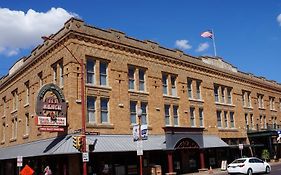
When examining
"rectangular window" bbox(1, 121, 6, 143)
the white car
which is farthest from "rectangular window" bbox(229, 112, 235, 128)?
"rectangular window" bbox(1, 121, 6, 143)

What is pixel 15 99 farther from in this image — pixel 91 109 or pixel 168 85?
pixel 168 85

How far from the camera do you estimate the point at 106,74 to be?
30.2 m

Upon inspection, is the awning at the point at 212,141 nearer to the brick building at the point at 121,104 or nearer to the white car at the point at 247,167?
the brick building at the point at 121,104

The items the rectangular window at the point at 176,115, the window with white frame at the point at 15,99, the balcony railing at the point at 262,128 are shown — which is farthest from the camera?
the balcony railing at the point at 262,128

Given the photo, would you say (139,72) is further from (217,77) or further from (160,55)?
(217,77)

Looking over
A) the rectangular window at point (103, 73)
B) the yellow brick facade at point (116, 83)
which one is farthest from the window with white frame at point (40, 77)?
the rectangular window at point (103, 73)

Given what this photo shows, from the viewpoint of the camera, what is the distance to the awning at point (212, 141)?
118 feet

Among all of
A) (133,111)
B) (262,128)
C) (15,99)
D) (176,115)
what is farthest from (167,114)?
(262,128)

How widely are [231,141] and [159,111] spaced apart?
44.6 feet

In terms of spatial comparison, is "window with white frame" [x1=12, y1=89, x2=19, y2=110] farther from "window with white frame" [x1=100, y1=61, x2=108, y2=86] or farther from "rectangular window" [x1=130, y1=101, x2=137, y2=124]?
"rectangular window" [x1=130, y1=101, x2=137, y2=124]

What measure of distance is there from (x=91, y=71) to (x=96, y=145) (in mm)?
5950

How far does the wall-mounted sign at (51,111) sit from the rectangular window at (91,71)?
2.74 meters

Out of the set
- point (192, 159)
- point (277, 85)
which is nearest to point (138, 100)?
point (192, 159)

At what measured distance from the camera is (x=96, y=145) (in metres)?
26.6
